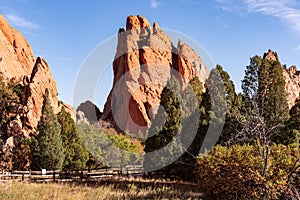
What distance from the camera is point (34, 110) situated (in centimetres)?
3888

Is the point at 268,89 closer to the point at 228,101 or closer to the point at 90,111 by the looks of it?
the point at 228,101

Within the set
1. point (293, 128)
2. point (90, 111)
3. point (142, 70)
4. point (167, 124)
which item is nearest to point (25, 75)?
point (142, 70)

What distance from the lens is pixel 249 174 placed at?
957cm

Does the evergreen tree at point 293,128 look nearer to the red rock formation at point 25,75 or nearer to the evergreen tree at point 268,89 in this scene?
the evergreen tree at point 268,89

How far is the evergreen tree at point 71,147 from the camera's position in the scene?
107 feet

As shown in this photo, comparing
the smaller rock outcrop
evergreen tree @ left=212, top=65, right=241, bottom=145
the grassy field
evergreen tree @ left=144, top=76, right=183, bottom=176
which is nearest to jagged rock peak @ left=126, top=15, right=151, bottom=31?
the smaller rock outcrop

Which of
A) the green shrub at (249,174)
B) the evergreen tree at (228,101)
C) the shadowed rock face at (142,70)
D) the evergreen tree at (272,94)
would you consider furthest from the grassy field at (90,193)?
the shadowed rock face at (142,70)

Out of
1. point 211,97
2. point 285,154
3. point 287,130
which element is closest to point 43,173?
point 211,97

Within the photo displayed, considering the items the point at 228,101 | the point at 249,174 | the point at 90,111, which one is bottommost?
the point at 249,174

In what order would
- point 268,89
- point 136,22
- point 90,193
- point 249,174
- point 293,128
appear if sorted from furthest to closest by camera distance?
point 136,22 → point 268,89 → point 293,128 → point 90,193 → point 249,174

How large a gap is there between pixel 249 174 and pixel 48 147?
23653mm

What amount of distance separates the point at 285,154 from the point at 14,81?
38.6 meters

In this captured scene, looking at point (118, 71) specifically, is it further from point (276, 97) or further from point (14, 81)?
point (276, 97)

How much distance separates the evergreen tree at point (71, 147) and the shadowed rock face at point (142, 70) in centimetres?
2503
